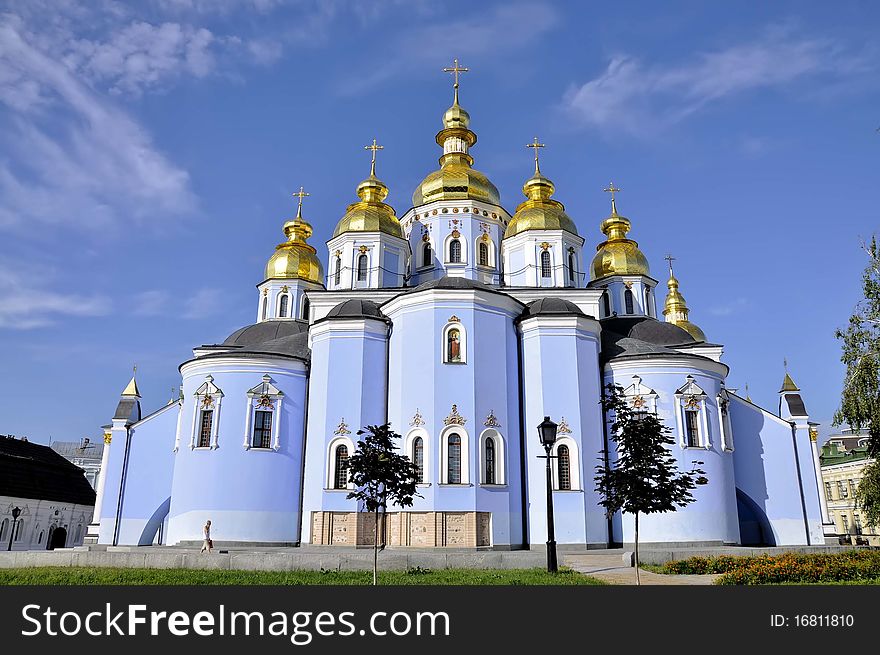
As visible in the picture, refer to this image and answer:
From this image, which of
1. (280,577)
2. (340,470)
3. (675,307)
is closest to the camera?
(280,577)

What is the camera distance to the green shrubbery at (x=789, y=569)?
40.5 ft

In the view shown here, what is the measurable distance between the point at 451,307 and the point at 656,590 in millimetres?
16785

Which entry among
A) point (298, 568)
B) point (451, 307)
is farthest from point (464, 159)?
point (298, 568)

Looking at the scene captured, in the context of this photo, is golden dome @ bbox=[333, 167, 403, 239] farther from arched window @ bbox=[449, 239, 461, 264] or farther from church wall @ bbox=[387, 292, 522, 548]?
church wall @ bbox=[387, 292, 522, 548]

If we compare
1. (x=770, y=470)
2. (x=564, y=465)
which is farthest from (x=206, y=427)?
(x=770, y=470)

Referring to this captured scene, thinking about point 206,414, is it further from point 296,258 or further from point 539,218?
point 539,218

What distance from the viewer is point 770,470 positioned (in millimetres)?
27766

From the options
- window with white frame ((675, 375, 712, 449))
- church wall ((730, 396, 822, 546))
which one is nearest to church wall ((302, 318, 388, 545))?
window with white frame ((675, 375, 712, 449))

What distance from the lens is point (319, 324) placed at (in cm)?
2522

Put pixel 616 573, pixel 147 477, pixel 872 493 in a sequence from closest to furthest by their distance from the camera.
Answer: pixel 616 573, pixel 872 493, pixel 147 477

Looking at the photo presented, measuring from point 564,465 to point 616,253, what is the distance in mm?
16682

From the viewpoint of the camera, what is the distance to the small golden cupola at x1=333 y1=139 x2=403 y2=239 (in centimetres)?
3088

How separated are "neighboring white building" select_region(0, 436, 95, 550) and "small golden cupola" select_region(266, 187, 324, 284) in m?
18.1

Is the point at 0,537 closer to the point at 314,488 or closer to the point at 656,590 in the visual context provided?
the point at 314,488
